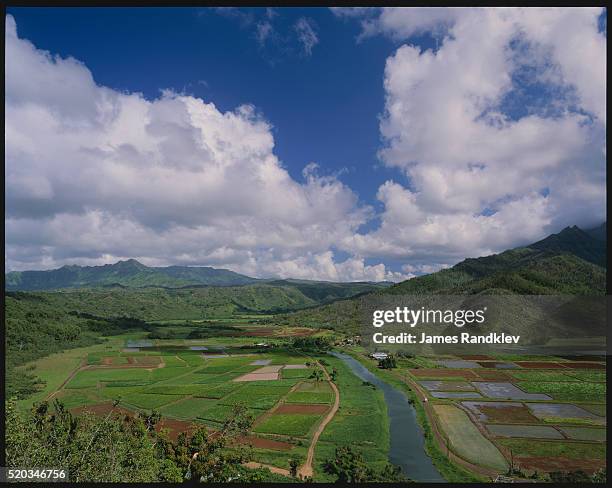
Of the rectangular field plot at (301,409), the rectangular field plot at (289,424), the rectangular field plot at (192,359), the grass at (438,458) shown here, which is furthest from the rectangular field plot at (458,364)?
the rectangular field plot at (192,359)

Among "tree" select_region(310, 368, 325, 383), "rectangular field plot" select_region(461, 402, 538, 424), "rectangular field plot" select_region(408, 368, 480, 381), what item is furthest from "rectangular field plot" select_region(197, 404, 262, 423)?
"rectangular field plot" select_region(408, 368, 480, 381)

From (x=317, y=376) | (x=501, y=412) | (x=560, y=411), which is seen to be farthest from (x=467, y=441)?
(x=317, y=376)

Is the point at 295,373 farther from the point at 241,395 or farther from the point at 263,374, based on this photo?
the point at 241,395

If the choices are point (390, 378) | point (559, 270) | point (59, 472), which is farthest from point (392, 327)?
point (559, 270)

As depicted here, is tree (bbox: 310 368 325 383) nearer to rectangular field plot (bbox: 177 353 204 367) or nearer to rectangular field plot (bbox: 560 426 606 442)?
rectangular field plot (bbox: 177 353 204 367)

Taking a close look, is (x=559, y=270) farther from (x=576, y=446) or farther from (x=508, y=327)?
(x=576, y=446)

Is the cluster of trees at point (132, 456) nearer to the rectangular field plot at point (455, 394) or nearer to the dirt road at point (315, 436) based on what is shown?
the dirt road at point (315, 436)
